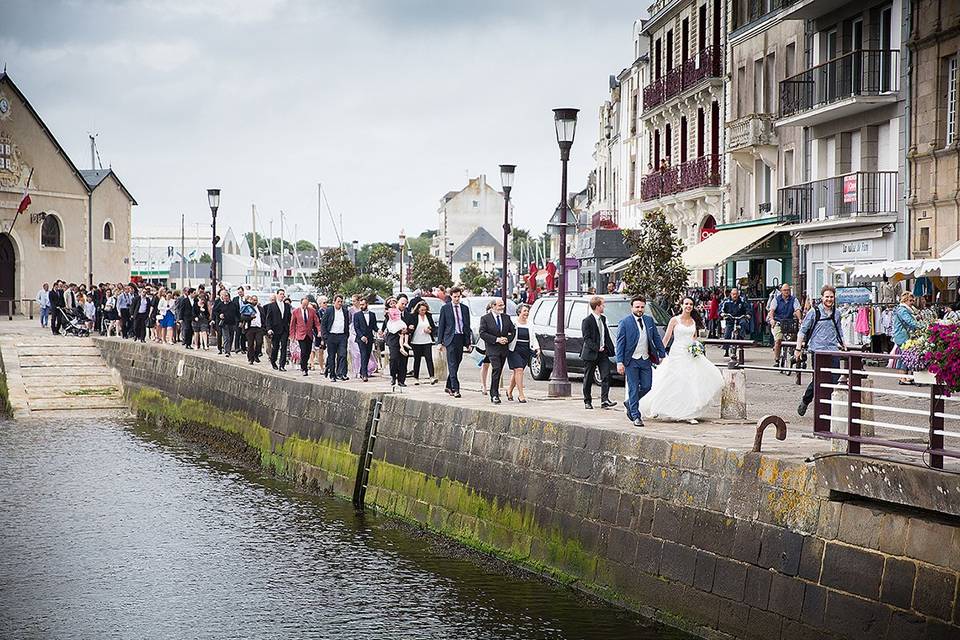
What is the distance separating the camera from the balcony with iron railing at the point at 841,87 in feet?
93.9

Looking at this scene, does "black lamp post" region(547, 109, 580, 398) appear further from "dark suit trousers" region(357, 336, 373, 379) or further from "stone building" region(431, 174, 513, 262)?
"stone building" region(431, 174, 513, 262)

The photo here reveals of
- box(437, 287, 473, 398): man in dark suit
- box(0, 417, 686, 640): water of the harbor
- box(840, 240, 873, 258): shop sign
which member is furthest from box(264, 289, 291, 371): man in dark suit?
box(840, 240, 873, 258): shop sign

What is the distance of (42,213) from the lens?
181ft

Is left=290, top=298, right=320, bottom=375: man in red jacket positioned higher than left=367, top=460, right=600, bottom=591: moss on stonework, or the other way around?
left=290, top=298, right=320, bottom=375: man in red jacket

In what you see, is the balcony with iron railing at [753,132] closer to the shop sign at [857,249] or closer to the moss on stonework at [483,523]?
the shop sign at [857,249]

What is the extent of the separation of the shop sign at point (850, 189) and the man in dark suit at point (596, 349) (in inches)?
573

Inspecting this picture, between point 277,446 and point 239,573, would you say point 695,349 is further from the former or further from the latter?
point 277,446

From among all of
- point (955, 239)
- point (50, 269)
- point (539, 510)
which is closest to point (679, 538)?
point (539, 510)

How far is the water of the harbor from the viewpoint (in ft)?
42.0

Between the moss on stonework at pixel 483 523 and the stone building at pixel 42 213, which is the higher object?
the stone building at pixel 42 213

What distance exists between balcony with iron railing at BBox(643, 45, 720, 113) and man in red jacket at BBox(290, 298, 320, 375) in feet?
62.3

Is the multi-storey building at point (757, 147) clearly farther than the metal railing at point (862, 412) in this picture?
Yes

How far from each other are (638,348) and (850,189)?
1604 cm

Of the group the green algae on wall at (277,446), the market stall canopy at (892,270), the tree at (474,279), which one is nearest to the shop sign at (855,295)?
the market stall canopy at (892,270)
